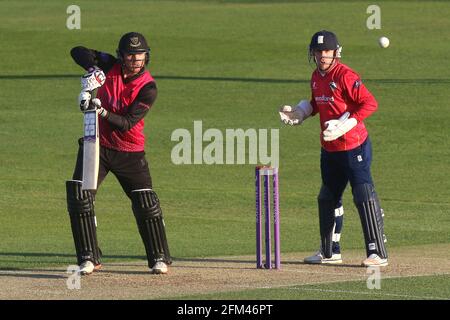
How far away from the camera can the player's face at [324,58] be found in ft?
41.7

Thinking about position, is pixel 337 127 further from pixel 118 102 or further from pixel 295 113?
pixel 118 102

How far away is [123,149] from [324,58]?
204cm

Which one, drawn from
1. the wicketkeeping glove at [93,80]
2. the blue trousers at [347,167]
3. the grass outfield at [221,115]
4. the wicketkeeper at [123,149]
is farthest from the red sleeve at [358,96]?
the wicketkeeping glove at [93,80]

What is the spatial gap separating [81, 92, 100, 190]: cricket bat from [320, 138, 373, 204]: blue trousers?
2.23 meters

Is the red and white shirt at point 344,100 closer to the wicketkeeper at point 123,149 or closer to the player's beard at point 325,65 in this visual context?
the player's beard at point 325,65

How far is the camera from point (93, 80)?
12047 millimetres

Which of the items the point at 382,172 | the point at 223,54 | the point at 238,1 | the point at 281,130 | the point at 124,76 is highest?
the point at 238,1

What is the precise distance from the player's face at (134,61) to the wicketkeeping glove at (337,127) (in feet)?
5.74

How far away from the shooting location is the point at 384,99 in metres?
28.2

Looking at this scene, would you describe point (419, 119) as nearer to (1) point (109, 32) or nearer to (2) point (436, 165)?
(2) point (436, 165)

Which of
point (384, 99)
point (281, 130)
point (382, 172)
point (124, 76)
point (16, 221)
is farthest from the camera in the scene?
point (384, 99)

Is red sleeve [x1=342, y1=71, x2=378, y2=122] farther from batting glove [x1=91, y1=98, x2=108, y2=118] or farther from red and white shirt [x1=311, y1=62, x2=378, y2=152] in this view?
batting glove [x1=91, y1=98, x2=108, y2=118]
